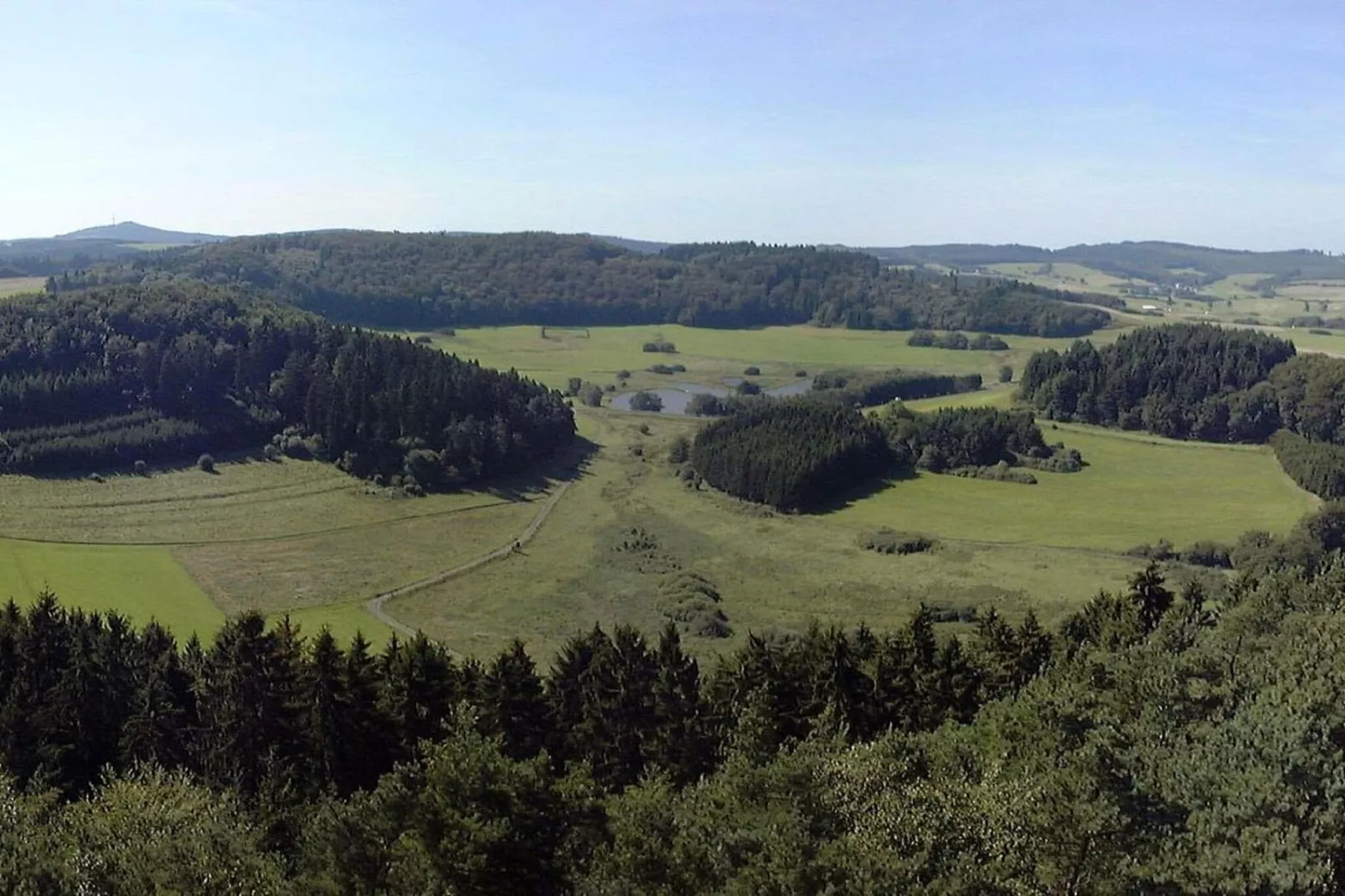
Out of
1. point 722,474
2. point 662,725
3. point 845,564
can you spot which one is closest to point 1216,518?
point 845,564

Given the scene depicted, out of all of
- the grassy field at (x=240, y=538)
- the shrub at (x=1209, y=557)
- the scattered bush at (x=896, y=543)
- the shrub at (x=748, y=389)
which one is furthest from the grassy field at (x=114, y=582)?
the shrub at (x=748, y=389)

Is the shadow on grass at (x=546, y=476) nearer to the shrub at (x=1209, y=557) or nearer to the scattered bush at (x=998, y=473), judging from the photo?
the scattered bush at (x=998, y=473)

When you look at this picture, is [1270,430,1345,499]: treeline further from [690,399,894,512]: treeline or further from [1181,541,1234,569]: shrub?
[690,399,894,512]: treeline

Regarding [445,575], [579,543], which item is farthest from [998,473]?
[445,575]

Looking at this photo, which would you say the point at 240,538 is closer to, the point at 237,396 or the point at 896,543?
the point at 237,396

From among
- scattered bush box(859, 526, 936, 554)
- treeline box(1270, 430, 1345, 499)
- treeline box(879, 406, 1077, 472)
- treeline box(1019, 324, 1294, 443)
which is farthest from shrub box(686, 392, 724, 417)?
treeline box(1270, 430, 1345, 499)

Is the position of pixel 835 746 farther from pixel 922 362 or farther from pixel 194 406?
pixel 922 362
